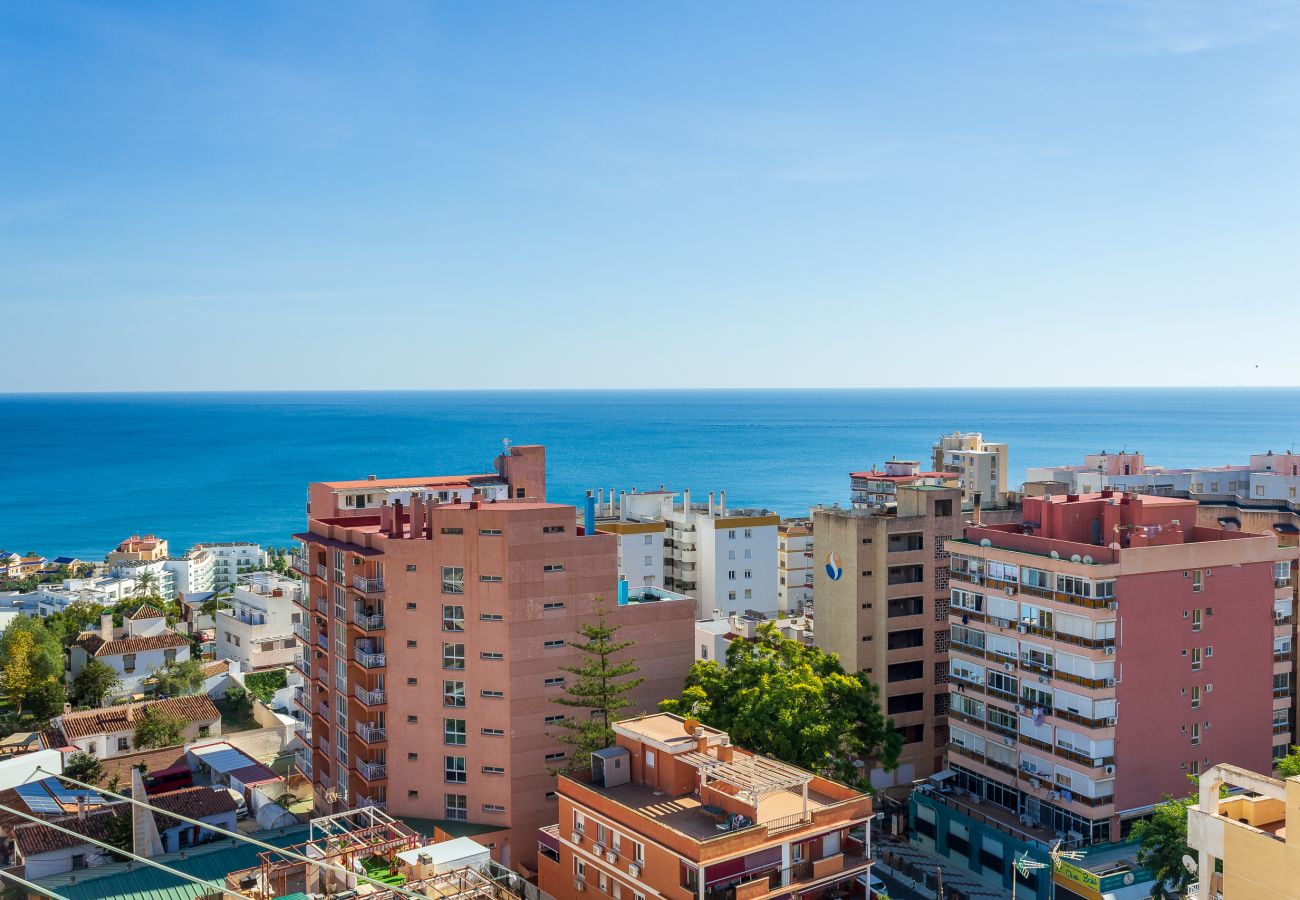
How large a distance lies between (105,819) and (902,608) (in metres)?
29.0

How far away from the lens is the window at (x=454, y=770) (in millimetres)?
34156

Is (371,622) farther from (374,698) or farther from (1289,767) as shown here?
(1289,767)

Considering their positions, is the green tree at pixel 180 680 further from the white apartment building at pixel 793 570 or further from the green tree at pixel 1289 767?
the green tree at pixel 1289 767

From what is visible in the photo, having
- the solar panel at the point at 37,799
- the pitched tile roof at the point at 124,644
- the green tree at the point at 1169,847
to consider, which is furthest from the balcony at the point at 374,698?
the pitched tile roof at the point at 124,644

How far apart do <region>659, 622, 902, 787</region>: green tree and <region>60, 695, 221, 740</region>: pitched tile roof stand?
28893 millimetres

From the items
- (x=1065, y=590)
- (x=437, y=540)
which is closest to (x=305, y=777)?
(x=437, y=540)

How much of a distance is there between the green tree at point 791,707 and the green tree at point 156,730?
2690cm

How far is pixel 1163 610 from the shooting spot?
3244cm

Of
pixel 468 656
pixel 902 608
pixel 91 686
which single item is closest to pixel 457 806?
pixel 468 656

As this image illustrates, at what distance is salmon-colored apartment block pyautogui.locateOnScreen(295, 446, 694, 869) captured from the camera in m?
33.8

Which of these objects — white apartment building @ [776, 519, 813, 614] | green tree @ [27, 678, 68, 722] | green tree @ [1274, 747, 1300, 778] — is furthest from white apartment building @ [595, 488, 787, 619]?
green tree @ [1274, 747, 1300, 778]

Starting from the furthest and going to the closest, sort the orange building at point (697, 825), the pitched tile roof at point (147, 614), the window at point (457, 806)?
the pitched tile roof at point (147, 614) < the window at point (457, 806) < the orange building at point (697, 825)

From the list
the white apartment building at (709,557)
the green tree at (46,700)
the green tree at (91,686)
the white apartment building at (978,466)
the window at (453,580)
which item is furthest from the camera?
the white apartment building at (978,466)

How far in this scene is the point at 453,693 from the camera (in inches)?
1344
